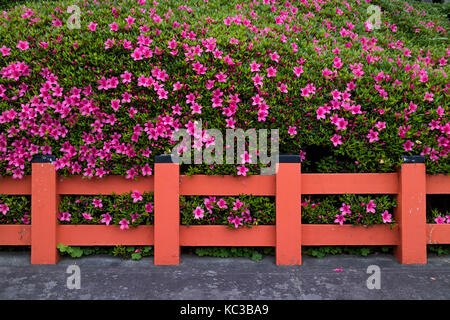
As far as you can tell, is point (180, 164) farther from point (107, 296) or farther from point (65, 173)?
point (107, 296)

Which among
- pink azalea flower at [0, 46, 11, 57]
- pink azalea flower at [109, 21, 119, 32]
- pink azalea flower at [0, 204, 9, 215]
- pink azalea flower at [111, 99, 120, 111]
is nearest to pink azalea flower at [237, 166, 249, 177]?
pink azalea flower at [111, 99, 120, 111]

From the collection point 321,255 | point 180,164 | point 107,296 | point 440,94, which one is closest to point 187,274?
Result: point 107,296

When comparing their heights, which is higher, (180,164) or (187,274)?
(180,164)

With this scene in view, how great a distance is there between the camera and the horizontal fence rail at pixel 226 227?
3.21 metres

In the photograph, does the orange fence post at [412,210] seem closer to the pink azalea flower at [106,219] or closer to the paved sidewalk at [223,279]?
the paved sidewalk at [223,279]

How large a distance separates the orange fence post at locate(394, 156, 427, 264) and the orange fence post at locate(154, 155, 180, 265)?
2.19 meters

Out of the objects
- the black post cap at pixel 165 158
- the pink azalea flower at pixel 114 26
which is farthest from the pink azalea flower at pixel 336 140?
the pink azalea flower at pixel 114 26

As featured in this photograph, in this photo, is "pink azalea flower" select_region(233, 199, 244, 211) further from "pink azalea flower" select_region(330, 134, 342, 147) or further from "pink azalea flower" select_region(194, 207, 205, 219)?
"pink azalea flower" select_region(330, 134, 342, 147)

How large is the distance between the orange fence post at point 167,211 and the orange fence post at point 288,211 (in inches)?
38.2

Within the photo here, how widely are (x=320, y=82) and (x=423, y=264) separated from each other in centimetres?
206

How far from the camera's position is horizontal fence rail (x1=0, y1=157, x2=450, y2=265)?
3.21 metres

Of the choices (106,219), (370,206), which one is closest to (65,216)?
(106,219)

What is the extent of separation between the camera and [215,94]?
3289 mm

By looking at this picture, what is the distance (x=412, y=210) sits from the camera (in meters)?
3.26
